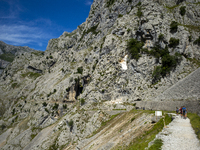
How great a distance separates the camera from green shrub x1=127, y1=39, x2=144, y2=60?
50350 mm

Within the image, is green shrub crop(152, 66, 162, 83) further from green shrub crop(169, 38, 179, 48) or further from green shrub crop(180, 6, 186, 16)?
green shrub crop(180, 6, 186, 16)

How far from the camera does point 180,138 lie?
40.8 feet

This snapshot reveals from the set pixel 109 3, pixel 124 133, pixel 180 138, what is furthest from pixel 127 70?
pixel 109 3

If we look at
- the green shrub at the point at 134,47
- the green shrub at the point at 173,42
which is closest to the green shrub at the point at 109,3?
Answer: the green shrub at the point at 134,47

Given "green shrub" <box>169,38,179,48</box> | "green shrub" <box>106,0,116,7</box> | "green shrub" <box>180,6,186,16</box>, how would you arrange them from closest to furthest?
1. "green shrub" <box>169,38,179,48</box>
2. "green shrub" <box>180,6,186,16</box>
3. "green shrub" <box>106,0,116,7</box>

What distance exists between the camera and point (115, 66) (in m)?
53.9

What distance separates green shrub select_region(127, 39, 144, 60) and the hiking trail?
3712 cm

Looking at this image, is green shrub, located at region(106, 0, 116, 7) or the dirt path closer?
the dirt path

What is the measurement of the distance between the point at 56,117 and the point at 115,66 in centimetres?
4561

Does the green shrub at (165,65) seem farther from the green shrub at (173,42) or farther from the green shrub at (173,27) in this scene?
the green shrub at (173,27)

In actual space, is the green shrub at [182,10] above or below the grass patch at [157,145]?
above

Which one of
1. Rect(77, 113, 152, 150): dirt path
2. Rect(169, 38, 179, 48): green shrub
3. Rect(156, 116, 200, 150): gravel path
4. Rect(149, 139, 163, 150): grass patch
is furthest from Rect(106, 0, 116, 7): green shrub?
Rect(149, 139, 163, 150): grass patch

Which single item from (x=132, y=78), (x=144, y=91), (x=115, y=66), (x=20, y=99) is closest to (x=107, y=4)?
(x=115, y=66)

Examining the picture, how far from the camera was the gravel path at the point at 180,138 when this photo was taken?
10.8m
